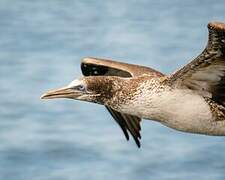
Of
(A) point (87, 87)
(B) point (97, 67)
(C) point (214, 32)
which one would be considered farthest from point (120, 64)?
(C) point (214, 32)

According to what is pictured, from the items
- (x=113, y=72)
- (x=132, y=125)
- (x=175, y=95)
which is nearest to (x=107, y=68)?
(x=113, y=72)

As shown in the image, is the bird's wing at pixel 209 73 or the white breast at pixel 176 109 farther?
the white breast at pixel 176 109

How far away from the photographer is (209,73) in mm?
11516

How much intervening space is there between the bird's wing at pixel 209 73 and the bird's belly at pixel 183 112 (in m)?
0.11

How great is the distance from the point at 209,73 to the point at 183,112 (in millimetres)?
493

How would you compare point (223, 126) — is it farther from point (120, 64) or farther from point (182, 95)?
point (120, 64)

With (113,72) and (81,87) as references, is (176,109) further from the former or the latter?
(113,72)

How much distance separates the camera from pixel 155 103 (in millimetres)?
11523

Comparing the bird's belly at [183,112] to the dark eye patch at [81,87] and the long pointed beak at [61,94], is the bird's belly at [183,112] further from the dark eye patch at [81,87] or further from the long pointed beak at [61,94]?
the long pointed beak at [61,94]

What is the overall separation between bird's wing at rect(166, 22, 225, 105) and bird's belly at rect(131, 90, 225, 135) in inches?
4.5

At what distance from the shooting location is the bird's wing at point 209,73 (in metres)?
10.7

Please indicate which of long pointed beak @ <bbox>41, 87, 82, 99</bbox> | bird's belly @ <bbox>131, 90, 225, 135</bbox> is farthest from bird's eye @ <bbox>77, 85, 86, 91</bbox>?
bird's belly @ <bbox>131, 90, 225, 135</bbox>

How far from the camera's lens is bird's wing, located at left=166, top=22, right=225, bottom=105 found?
10.7m

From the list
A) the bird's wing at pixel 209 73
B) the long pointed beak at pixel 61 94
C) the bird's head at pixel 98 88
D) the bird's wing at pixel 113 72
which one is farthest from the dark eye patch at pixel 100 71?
the bird's wing at pixel 209 73
